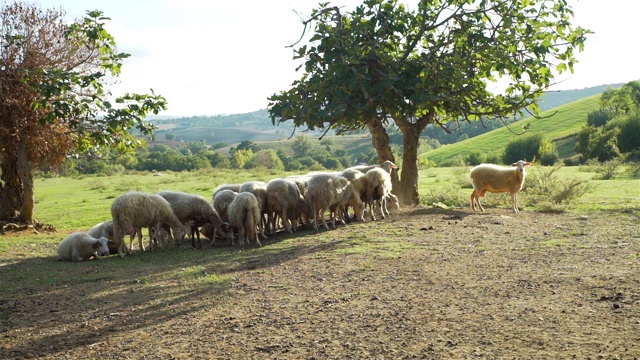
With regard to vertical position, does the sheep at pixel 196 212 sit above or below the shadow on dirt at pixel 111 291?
above

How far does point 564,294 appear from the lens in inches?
287

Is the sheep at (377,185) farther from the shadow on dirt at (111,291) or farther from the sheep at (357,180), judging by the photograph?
the shadow on dirt at (111,291)

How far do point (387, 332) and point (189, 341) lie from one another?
6.73 feet

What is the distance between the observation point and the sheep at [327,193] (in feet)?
45.5

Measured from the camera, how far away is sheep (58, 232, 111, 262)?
12086 millimetres

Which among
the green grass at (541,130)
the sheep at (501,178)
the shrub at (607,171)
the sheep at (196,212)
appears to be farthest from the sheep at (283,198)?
the green grass at (541,130)

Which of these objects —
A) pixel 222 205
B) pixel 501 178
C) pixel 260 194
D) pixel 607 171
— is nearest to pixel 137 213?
pixel 222 205

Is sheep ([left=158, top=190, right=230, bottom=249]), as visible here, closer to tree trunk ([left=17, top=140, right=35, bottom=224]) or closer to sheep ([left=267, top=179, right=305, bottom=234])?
sheep ([left=267, top=179, right=305, bottom=234])

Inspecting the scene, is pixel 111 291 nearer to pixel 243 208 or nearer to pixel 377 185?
pixel 243 208

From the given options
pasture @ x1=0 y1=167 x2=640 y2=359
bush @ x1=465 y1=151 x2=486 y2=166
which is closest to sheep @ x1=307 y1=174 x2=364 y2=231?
pasture @ x1=0 y1=167 x2=640 y2=359

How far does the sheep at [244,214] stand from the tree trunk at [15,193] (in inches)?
292

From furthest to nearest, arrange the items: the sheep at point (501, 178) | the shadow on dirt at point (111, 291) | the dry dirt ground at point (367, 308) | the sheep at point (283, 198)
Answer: the sheep at point (501, 178) < the sheep at point (283, 198) < the shadow on dirt at point (111, 291) < the dry dirt ground at point (367, 308)

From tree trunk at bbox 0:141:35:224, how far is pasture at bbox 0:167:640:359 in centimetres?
390

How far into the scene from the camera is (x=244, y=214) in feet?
41.7
